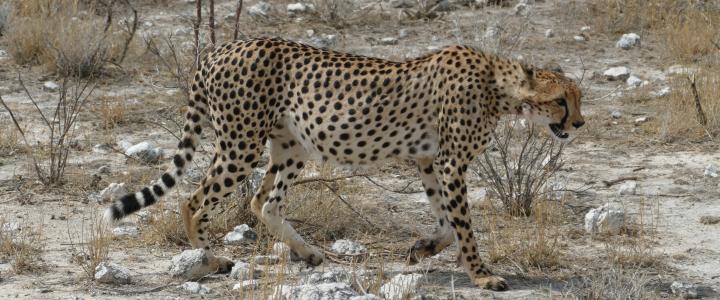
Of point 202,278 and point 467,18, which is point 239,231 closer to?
point 202,278

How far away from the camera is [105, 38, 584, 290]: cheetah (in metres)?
5.91

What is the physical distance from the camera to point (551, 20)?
12.0 meters

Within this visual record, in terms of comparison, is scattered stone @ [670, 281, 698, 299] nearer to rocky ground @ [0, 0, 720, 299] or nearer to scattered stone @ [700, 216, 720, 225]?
rocky ground @ [0, 0, 720, 299]

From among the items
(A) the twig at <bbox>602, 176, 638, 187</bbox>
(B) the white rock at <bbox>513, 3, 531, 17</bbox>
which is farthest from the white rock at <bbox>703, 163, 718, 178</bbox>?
(B) the white rock at <bbox>513, 3, 531, 17</bbox>

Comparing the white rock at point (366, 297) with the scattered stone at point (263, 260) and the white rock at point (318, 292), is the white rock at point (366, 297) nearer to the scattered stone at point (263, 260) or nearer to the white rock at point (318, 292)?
the white rock at point (318, 292)

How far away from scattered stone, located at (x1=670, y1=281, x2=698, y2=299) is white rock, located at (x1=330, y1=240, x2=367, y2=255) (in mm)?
1566

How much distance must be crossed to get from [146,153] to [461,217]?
115 inches

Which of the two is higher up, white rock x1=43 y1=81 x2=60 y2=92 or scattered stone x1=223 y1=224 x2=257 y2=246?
scattered stone x1=223 y1=224 x2=257 y2=246

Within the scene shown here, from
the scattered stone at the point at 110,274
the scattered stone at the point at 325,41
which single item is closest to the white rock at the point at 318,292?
the scattered stone at the point at 110,274

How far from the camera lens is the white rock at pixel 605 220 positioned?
6.77m

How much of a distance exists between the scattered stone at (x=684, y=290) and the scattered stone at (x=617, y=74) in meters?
4.54

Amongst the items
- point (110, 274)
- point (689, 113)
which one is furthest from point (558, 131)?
point (689, 113)

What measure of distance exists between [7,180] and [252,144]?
2349mm

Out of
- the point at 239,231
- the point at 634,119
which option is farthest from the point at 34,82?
the point at 634,119
